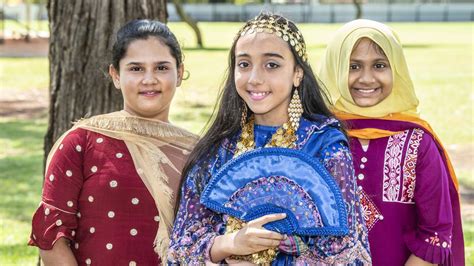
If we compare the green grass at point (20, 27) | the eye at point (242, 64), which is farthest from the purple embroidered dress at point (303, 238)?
the green grass at point (20, 27)

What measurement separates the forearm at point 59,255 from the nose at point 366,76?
1.32 meters

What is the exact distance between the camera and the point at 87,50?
4.66 metres

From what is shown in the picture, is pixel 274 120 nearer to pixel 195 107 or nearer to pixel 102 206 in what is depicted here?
pixel 102 206

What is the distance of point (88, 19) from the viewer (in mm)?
4652

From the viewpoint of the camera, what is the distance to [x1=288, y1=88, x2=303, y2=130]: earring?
289cm

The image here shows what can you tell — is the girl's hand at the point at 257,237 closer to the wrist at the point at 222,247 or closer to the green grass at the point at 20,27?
the wrist at the point at 222,247

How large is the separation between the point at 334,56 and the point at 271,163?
0.81 m

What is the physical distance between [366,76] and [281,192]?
0.83 meters

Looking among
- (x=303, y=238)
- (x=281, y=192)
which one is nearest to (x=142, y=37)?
(x=281, y=192)

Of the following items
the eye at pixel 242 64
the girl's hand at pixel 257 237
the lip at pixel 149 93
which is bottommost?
the girl's hand at pixel 257 237

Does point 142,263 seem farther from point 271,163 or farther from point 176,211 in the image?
point 271,163

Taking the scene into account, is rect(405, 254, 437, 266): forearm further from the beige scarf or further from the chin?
the beige scarf

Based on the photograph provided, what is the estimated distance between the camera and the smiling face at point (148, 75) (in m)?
3.39

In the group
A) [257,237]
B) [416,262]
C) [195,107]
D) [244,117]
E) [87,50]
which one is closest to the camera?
[257,237]
